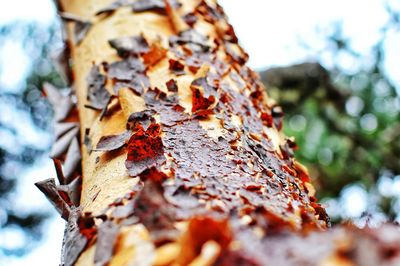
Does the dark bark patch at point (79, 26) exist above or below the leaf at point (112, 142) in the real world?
below

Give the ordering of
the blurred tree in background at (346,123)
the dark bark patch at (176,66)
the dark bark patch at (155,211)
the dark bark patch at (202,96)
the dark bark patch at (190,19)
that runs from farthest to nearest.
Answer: the blurred tree in background at (346,123), the dark bark patch at (190,19), the dark bark patch at (176,66), the dark bark patch at (202,96), the dark bark patch at (155,211)

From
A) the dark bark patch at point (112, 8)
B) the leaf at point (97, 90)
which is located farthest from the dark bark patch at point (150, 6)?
the leaf at point (97, 90)

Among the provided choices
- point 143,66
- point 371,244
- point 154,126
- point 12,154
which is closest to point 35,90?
point 12,154

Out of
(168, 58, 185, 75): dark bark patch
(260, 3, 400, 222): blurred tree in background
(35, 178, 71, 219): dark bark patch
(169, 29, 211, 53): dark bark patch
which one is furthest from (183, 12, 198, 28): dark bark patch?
(260, 3, 400, 222): blurred tree in background

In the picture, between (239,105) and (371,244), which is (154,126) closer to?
(239,105)

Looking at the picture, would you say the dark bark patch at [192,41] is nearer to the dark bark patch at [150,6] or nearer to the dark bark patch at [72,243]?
the dark bark patch at [150,6]

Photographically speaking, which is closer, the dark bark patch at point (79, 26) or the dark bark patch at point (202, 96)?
the dark bark patch at point (202, 96)
